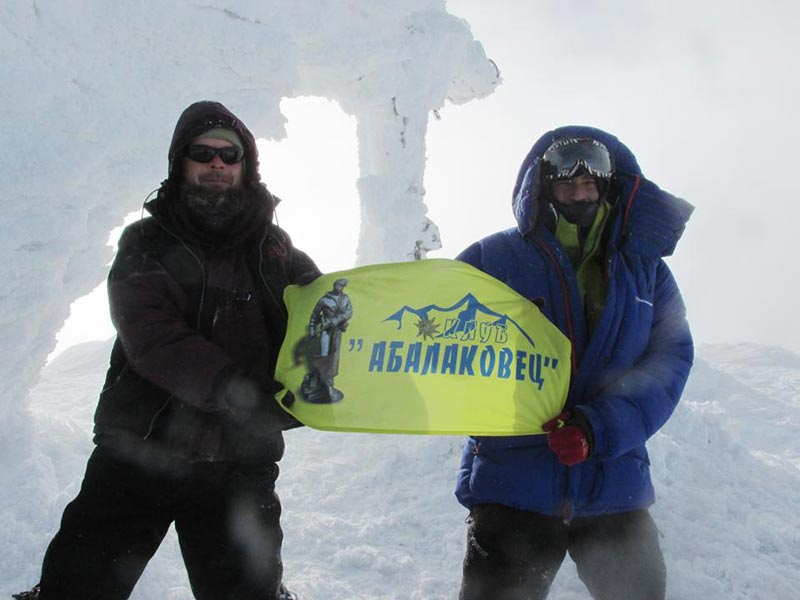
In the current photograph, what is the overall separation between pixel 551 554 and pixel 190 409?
4.05 ft

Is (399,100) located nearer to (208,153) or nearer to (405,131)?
(405,131)

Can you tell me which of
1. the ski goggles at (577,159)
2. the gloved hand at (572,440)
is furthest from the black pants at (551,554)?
the ski goggles at (577,159)

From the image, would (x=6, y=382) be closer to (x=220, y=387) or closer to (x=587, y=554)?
(x=220, y=387)

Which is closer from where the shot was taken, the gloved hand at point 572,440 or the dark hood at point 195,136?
the gloved hand at point 572,440

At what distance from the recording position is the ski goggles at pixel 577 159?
2145 mm

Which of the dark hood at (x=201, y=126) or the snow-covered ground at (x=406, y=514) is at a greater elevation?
the dark hood at (x=201, y=126)

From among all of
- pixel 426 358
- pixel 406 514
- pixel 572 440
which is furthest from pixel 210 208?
pixel 406 514

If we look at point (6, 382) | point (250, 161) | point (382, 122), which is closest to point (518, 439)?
point (250, 161)

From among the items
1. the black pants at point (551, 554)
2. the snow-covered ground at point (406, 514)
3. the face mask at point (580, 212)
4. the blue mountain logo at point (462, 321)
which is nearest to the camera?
the black pants at point (551, 554)

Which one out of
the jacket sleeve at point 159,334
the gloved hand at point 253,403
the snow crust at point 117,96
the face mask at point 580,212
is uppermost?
the snow crust at point 117,96

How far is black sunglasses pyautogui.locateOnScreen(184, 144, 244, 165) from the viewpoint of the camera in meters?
2.10

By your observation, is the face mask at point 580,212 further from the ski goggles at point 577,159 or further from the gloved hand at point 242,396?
the gloved hand at point 242,396

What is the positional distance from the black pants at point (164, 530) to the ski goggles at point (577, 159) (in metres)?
1.47

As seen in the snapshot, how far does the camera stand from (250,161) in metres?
2.26
